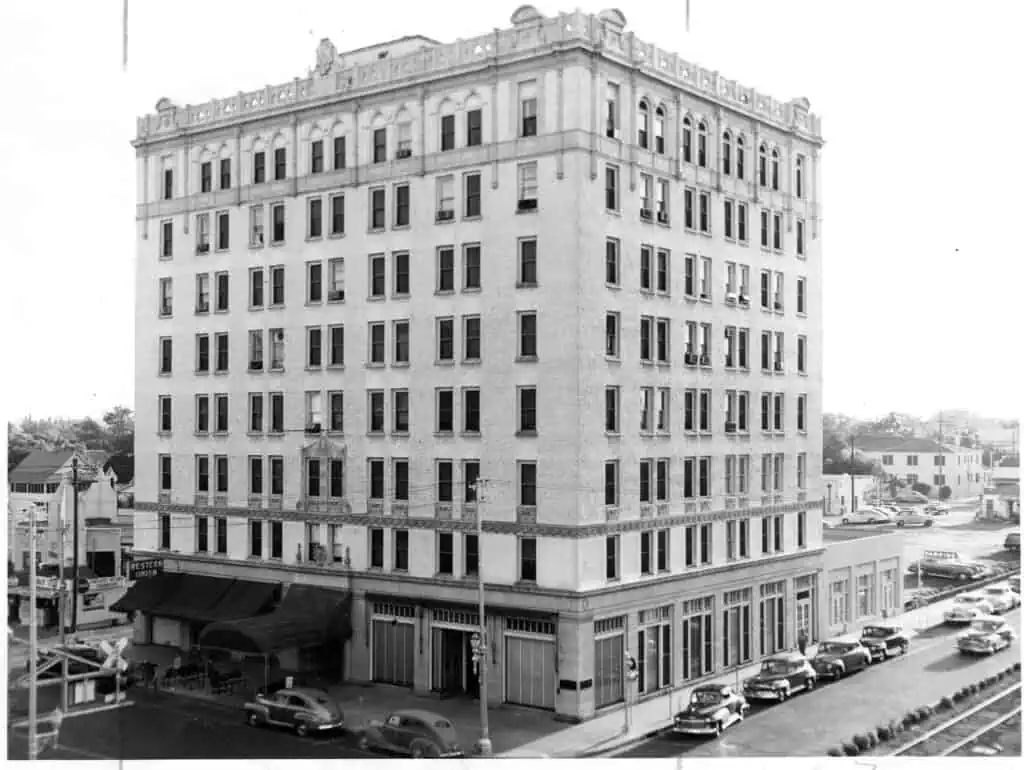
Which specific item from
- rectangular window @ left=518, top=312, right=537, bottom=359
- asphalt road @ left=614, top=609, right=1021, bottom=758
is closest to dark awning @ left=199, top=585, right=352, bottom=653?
rectangular window @ left=518, top=312, right=537, bottom=359

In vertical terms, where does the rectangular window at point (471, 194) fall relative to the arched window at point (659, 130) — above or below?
below

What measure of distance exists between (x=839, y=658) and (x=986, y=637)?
5124 millimetres

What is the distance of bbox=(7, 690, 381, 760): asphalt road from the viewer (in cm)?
3931

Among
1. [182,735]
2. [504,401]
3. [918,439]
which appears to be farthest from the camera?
[918,439]

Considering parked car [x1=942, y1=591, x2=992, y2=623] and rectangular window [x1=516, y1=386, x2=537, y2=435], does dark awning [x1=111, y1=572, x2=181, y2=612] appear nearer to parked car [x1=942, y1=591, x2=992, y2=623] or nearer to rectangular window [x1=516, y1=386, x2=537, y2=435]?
rectangular window [x1=516, y1=386, x2=537, y2=435]

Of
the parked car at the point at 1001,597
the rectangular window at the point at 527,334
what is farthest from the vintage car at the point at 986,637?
the rectangular window at the point at 527,334

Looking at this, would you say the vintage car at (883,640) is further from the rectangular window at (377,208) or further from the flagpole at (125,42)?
the flagpole at (125,42)

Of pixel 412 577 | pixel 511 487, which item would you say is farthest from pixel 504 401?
pixel 412 577

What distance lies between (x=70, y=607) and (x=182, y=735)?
12900mm

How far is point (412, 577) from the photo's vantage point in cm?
4566

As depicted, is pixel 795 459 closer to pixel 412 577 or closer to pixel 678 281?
pixel 678 281

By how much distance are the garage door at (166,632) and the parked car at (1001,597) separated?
3021 centimetres

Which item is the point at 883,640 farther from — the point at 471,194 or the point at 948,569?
the point at 471,194

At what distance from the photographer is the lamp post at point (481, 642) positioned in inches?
1548
